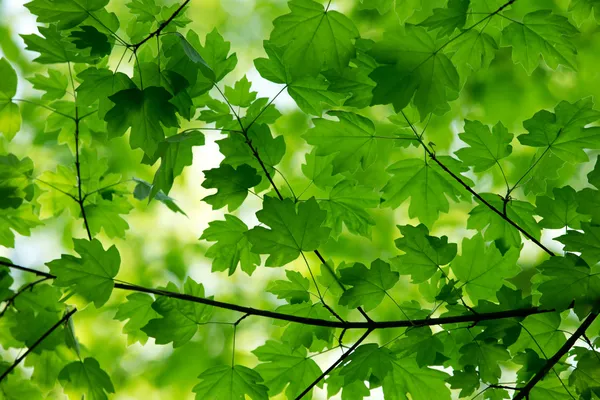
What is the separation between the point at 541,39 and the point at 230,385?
98 centimetres

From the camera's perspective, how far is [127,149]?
11.9 feet

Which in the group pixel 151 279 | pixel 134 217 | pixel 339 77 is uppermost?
pixel 134 217

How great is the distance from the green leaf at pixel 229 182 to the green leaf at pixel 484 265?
47 cm

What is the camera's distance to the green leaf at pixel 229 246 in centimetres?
119

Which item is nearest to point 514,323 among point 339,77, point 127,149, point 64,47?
point 339,77

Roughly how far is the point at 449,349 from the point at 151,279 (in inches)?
112

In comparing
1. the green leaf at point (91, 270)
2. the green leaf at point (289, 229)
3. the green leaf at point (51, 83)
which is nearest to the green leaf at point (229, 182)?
the green leaf at point (289, 229)

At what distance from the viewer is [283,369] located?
115cm

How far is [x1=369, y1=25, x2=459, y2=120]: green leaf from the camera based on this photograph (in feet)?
2.95

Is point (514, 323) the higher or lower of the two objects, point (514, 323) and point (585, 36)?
the lower

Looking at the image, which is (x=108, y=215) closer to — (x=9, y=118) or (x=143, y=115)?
(x=9, y=118)

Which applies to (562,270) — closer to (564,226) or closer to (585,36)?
(564,226)

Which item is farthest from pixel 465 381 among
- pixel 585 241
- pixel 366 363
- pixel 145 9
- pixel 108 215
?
pixel 108 215

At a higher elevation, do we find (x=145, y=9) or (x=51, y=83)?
(x=51, y=83)
